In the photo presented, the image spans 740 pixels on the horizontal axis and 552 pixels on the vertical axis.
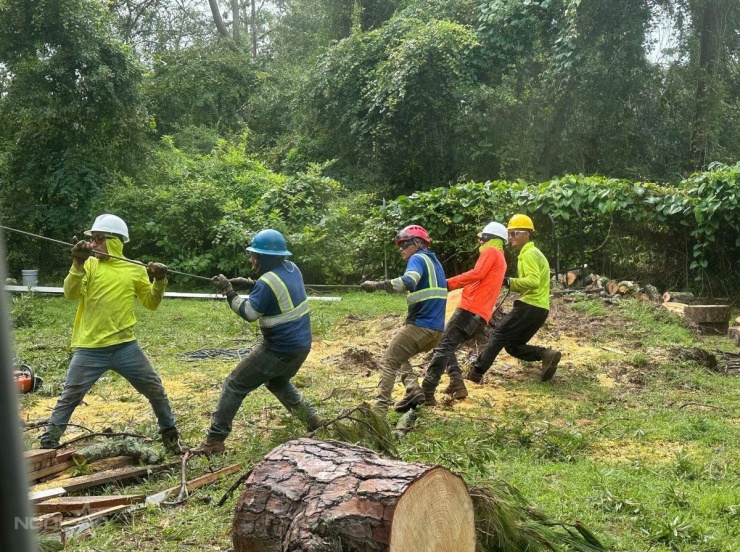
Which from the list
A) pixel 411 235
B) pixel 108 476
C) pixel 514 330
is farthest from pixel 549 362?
pixel 108 476

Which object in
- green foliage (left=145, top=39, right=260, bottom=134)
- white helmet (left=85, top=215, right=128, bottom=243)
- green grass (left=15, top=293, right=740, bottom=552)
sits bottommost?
green grass (left=15, top=293, right=740, bottom=552)

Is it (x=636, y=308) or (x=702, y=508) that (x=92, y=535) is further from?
(x=636, y=308)

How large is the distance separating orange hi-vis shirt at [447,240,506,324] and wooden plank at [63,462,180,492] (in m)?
3.69

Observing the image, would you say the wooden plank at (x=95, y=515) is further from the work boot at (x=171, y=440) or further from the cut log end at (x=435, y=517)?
the cut log end at (x=435, y=517)

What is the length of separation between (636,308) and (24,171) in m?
13.5

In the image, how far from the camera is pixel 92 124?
17422 mm

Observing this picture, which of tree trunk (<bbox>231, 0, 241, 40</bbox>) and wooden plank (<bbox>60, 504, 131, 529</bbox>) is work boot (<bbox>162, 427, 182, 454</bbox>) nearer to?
wooden plank (<bbox>60, 504, 131, 529</bbox>)

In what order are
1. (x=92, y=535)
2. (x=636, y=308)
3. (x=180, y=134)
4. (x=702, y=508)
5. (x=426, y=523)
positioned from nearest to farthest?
(x=426, y=523)
(x=92, y=535)
(x=702, y=508)
(x=636, y=308)
(x=180, y=134)

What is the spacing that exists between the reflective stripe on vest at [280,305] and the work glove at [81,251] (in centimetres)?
137

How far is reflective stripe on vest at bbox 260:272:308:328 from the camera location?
5.99 meters

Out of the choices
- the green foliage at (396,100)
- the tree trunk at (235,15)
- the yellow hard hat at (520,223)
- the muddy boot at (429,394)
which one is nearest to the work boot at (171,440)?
the muddy boot at (429,394)

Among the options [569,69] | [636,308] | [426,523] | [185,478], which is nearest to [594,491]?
A: [426,523]

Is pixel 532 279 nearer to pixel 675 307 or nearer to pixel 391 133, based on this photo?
pixel 675 307

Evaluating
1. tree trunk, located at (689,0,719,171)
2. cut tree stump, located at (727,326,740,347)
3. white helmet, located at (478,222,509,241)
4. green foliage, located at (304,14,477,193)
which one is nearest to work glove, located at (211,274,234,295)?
white helmet, located at (478,222,509,241)
